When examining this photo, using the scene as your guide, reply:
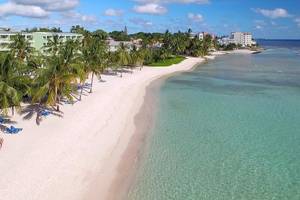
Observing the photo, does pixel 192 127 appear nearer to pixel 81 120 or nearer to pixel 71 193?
pixel 81 120

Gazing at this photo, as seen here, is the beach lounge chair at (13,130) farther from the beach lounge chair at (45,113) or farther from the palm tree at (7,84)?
the beach lounge chair at (45,113)

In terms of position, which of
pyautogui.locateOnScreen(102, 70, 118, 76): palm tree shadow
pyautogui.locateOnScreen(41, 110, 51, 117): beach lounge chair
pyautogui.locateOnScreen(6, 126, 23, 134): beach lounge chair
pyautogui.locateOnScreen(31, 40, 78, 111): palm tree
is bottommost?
pyautogui.locateOnScreen(6, 126, 23, 134): beach lounge chair

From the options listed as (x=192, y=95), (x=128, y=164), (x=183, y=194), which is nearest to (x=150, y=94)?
(x=192, y=95)

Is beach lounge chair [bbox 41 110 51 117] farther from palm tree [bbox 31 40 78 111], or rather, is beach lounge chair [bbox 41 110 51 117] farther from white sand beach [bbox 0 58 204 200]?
palm tree [bbox 31 40 78 111]

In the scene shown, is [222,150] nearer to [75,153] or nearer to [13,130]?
[75,153]

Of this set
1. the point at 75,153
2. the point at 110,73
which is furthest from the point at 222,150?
the point at 110,73

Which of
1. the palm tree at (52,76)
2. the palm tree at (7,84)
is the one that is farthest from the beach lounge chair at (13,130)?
the palm tree at (52,76)

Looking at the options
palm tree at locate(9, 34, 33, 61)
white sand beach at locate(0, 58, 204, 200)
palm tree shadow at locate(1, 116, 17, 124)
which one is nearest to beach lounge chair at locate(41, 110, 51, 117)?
white sand beach at locate(0, 58, 204, 200)
